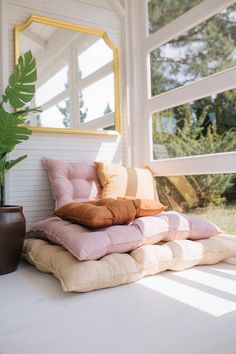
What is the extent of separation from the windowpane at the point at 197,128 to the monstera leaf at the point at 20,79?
126 centimetres

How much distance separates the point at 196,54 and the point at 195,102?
1.26 feet

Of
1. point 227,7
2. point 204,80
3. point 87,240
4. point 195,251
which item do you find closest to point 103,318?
point 87,240

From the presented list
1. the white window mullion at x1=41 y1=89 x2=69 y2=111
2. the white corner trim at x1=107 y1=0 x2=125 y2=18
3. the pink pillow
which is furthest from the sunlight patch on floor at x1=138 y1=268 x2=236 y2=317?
the white corner trim at x1=107 y1=0 x2=125 y2=18

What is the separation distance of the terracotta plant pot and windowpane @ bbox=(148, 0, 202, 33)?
6.87ft

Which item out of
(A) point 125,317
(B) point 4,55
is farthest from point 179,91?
(A) point 125,317

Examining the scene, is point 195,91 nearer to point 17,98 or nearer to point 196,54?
point 196,54

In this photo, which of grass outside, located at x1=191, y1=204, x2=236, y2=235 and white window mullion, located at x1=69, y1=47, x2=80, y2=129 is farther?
white window mullion, located at x1=69, y1=47, x2=80, y2=129

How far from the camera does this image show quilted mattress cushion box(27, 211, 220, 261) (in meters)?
1.81

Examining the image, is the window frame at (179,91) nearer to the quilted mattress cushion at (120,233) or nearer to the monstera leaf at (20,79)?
the quilted mattress cushion at (120,233)

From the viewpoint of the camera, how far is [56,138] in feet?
9.48

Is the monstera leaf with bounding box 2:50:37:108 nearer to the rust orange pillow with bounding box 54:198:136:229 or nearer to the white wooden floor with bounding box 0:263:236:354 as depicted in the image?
the rust orange pillow with bounding box 54:198:136:229

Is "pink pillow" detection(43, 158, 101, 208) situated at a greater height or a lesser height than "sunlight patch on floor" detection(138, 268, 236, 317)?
greater

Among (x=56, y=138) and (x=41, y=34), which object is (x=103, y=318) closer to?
(x=56, y=138)

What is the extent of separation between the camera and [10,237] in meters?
2.08
